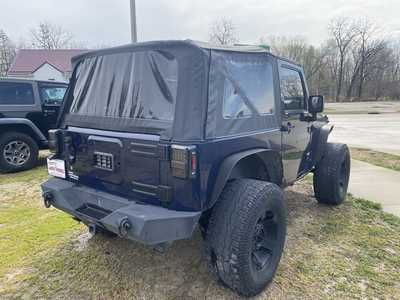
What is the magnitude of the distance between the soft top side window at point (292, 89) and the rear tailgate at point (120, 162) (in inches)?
66.4

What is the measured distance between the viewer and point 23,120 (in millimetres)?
6387

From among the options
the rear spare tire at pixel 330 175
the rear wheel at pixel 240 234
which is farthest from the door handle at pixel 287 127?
the rear spare tire at pixel 330 175

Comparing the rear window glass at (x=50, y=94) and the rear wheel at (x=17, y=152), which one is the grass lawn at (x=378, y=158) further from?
the rear wheel at (x=17, y=152)

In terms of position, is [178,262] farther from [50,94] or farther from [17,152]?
[50,94]

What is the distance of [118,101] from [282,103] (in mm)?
1665

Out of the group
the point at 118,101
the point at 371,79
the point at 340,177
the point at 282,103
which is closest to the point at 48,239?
the point at 118,101

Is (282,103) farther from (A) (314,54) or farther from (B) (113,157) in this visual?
(A) (314,54)

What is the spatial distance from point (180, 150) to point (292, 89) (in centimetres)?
206

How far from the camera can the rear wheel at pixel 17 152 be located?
247 inches

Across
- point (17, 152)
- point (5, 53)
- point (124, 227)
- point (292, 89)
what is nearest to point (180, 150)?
point (124, 227)

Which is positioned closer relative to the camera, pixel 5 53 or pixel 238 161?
pixel 238 161

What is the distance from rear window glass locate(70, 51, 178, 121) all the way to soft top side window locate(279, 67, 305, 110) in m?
1.45

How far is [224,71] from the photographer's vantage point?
2.40m

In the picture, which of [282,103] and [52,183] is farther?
[282,103]
